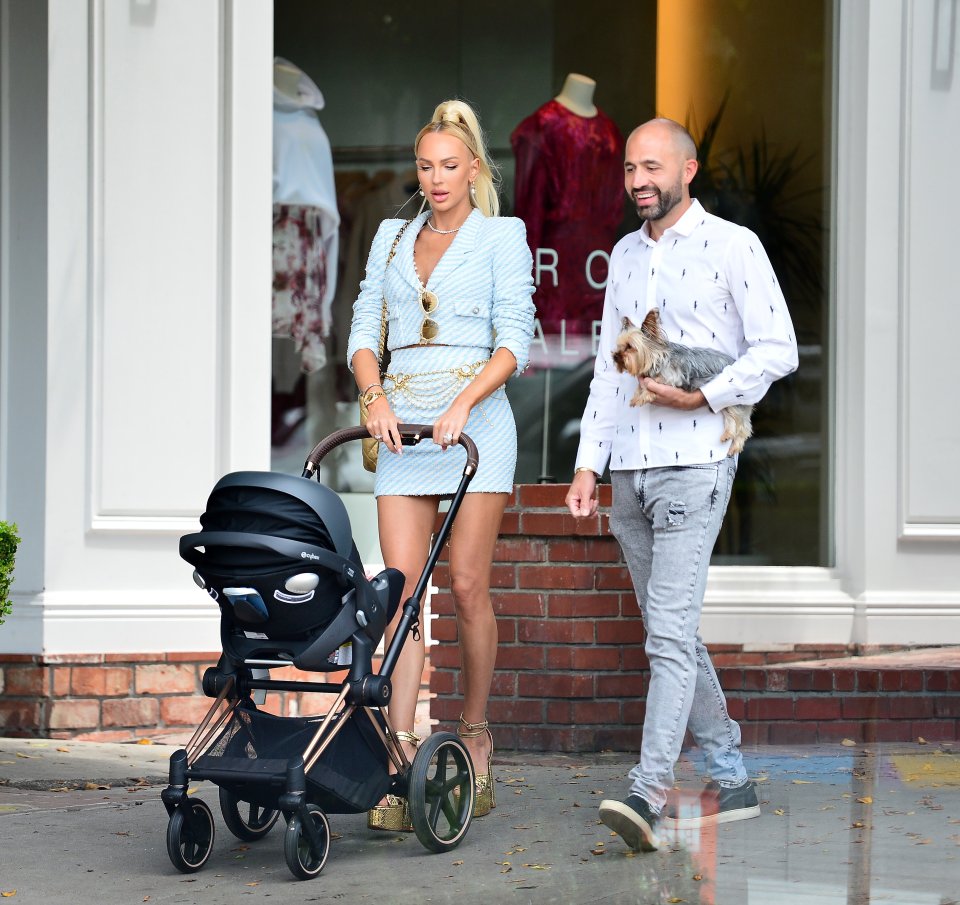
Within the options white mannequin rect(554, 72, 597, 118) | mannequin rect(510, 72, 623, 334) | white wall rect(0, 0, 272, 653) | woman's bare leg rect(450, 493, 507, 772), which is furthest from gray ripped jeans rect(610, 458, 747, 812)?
white mannequin rect(554, 72, 597, 118)

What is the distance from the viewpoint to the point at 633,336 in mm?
4082

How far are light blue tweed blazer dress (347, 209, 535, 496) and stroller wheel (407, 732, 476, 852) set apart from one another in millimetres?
831

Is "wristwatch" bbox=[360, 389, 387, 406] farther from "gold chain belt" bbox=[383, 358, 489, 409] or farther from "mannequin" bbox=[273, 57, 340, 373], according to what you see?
"mannequin" bbox=[273, 57, 340, 373]

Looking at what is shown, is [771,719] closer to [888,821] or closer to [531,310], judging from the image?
[888,821]

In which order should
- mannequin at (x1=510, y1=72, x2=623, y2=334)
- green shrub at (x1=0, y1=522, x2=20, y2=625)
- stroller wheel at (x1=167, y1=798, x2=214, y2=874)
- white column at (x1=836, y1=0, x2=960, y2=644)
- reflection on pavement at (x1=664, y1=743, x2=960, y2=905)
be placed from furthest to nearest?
1. mannequin at (x1=510, y1=72, x2=623, y2=334)
2. white column at (x1=836, y1=0, x2=960, y2=644)
3. green shrub at (x1=0, y1=522, x2=20, y2=625)
4. stroller wheel at (x1=167, y1=798, x2=214, y2=874)
5. reflection on pavement at (x1=664, y1=743, x2=960, y2=905)

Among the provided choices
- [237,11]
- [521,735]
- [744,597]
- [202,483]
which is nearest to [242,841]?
[521,735]

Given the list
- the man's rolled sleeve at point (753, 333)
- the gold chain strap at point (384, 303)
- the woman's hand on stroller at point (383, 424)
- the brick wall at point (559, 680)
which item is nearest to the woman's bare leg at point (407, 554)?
the woman's hand on stroller at point (383, 424)

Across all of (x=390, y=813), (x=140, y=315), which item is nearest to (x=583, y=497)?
(x=390, y=813)

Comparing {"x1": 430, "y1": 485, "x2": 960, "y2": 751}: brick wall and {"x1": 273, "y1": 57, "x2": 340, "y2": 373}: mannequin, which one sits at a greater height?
{"x1": 273, "y1": 57, "x2": 340, "y2": 373}: mannequin

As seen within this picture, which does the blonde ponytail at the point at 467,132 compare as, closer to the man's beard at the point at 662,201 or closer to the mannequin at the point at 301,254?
the man's beard at the point at 662,201

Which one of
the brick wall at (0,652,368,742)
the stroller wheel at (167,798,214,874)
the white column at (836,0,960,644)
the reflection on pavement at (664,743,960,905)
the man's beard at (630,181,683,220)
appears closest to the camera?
the reflection on pavement at (664,743,960,905)

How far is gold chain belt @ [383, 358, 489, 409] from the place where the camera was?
449cm

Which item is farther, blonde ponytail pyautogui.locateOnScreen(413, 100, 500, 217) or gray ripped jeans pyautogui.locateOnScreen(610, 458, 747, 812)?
blonde ponytail pyautogui.locateOnScreen(413, 100, 500, 217)

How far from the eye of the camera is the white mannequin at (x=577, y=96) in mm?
7211
